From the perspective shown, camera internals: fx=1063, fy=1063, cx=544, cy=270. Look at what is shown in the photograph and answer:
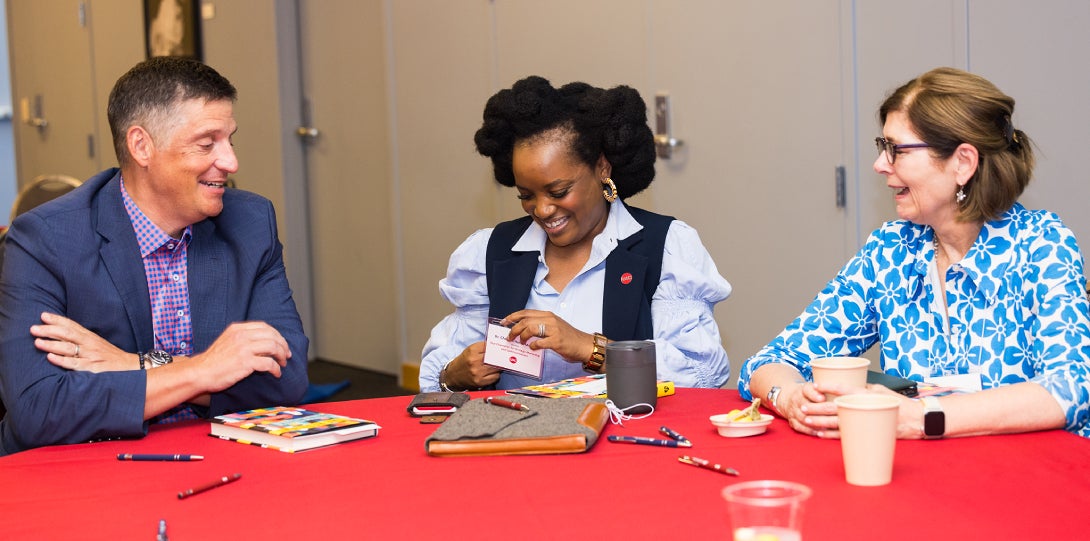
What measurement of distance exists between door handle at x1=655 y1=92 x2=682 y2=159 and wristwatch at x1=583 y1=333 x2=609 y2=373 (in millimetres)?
2097

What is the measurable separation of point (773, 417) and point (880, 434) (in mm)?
456

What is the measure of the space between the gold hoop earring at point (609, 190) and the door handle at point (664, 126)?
1694mm

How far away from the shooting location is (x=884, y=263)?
2248mm

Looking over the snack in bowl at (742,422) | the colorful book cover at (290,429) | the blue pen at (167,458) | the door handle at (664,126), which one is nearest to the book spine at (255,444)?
the colorful book cover at (290,429)

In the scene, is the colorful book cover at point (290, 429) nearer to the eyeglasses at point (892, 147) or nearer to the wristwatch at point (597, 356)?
the wristwatch at point (597, 356)

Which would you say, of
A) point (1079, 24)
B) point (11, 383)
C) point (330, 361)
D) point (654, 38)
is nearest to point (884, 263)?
point (1079, 24)

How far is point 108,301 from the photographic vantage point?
7.27 feet

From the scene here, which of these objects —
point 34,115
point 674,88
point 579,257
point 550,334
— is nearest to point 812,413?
point 550,334

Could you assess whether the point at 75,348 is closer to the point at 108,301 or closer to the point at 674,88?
the point at 108,301

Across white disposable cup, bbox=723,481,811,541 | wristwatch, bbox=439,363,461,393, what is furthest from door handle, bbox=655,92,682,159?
white disposable cup, bbox=723,481,811,541

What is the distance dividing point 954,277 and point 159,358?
1628mm

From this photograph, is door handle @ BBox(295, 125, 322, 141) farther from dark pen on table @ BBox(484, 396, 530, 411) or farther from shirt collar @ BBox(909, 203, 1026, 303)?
shirt collar @ BBox(909, 203, 1026, 303)

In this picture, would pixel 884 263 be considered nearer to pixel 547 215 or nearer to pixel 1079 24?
pixel 547 215

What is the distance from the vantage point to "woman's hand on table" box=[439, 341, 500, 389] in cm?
258
